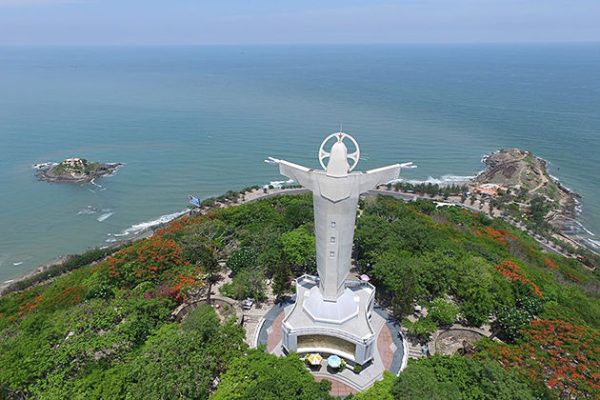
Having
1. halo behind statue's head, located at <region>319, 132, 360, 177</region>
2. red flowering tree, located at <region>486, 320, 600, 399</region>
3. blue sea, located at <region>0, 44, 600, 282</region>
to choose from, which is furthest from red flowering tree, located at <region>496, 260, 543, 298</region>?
blue sea, located at <region>0, 44, 600, 282</region>

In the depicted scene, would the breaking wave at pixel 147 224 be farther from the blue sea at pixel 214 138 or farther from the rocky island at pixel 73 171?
the rocky island at pixel 73 171

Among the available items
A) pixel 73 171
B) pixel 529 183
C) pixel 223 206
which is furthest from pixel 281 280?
pixel 529 183

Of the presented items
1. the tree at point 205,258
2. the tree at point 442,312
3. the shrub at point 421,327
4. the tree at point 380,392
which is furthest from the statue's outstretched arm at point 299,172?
the tree at point 442,312

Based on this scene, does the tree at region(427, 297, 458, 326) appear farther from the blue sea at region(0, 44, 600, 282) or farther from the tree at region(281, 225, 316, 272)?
the blue sea at region(0, 44, 600, 282)

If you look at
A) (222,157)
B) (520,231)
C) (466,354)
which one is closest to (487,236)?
(520,231)

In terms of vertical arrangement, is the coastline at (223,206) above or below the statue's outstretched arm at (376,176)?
below

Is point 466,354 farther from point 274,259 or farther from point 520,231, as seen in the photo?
point 520,231

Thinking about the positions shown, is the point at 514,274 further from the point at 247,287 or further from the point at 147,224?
the point at 147,224
